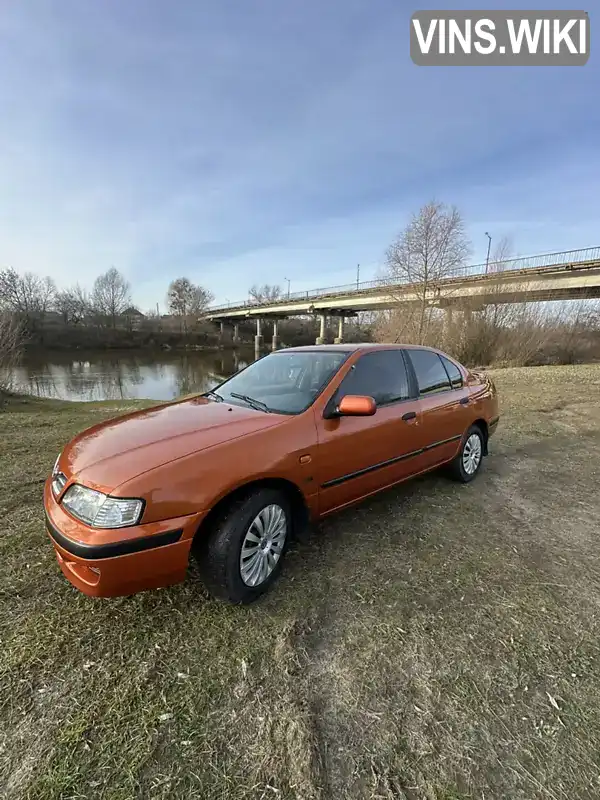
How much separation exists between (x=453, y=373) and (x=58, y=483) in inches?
152

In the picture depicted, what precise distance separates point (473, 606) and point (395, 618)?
52cm

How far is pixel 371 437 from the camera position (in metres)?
3.02

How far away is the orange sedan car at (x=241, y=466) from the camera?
1941mm

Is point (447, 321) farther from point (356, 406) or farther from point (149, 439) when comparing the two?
point (149, 439)

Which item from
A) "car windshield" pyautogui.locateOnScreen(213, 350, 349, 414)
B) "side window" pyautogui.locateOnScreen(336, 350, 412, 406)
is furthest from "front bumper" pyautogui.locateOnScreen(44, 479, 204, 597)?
"side window" pyautogui.locateOnScreen(336, 350, 412, 406)

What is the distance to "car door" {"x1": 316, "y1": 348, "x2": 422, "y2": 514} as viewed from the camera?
275cm

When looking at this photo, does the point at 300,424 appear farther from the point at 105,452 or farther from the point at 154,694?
the point at 154,694

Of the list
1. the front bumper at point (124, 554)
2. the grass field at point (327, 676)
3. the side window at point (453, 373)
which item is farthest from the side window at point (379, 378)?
the front bumper at point (124, 554)

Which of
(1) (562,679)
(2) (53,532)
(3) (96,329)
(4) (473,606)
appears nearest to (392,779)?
(1) (562,679)

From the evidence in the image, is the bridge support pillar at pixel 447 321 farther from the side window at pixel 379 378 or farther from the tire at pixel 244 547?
the tire at pixel 244 547

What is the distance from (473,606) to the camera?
2.34m

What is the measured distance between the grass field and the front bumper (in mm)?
339

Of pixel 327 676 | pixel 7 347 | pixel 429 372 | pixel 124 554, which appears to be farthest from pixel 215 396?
pixel 7 347

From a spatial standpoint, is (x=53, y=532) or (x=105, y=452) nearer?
(x=53, y=532)
